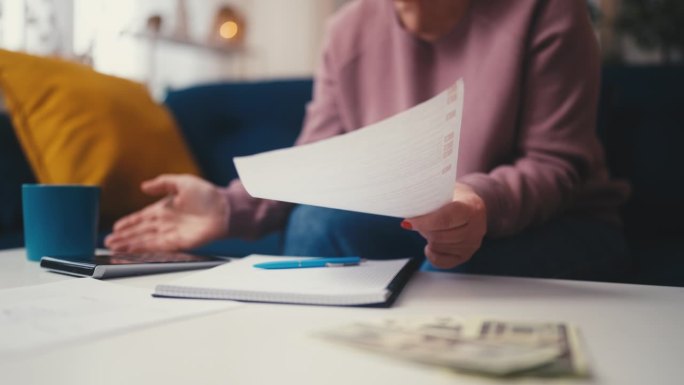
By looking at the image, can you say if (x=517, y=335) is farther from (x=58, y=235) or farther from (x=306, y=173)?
(x=58, y=235)

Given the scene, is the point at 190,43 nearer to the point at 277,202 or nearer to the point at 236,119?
the point at 236,119

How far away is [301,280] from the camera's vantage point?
0.55 m

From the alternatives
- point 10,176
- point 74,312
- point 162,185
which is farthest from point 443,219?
point 10,176

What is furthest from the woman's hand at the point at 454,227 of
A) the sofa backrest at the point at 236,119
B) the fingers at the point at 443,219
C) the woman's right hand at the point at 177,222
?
the sofa backrest at the point at 236,119

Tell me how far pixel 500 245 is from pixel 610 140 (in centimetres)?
70

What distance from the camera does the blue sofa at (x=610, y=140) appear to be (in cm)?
119

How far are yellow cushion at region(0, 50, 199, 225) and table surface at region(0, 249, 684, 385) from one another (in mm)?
629

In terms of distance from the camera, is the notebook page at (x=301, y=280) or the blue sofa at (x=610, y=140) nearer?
A: the notebook page at (x=301, y=280)

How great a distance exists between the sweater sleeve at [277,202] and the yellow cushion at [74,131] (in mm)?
358

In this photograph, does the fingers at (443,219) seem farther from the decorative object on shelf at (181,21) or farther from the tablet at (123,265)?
the decorative object on shelf at (181,21)

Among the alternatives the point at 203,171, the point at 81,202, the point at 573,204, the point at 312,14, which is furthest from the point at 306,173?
the point at 312,14

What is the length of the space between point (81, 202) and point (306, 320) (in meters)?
0.44

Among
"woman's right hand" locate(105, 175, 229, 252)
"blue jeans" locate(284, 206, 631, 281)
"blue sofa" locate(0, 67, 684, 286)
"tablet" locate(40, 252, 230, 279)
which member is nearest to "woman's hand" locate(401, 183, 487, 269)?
"blue jeans" locate(284, 206, 631, 281)

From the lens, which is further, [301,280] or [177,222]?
[177,222]
